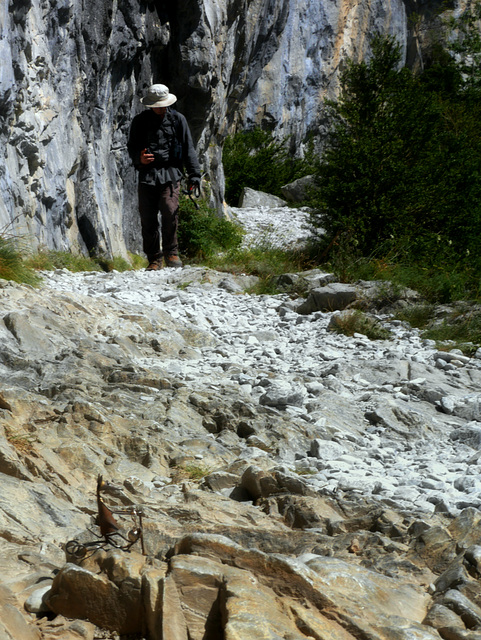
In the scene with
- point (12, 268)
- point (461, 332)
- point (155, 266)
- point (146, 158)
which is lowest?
point (461, 332)

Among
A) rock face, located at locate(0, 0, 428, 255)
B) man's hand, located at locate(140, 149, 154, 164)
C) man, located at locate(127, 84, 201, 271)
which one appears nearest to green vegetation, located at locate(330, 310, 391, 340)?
man, located at locate(127, 84, 201, 271)

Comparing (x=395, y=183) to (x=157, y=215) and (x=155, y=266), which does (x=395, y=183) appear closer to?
(x=157, y=215)

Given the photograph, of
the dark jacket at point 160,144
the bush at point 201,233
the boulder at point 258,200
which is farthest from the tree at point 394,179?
the boulder at point 258,200

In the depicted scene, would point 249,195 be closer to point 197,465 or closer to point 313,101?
point 313,101

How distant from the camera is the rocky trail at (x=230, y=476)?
2.10 m

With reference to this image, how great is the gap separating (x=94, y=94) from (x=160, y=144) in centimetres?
198

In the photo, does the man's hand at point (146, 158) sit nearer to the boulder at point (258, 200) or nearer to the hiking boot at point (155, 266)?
the hiking boot at point (155, 266)

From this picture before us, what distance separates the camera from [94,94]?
11055 millimetres

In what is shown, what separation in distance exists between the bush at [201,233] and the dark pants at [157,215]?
189 cm

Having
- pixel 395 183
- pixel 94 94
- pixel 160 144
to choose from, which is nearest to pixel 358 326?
pixel 160 144

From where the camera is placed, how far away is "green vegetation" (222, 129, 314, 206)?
76.2ft

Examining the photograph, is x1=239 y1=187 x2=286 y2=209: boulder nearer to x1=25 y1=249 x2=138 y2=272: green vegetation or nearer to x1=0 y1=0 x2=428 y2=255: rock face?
x1=0 y1=0 x2=428 y2=255: rock face

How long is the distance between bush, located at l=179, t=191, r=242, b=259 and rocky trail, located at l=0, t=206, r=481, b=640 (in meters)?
5.28

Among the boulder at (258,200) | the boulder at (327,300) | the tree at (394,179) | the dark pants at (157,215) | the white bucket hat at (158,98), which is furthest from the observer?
the boulder at (258,200)
